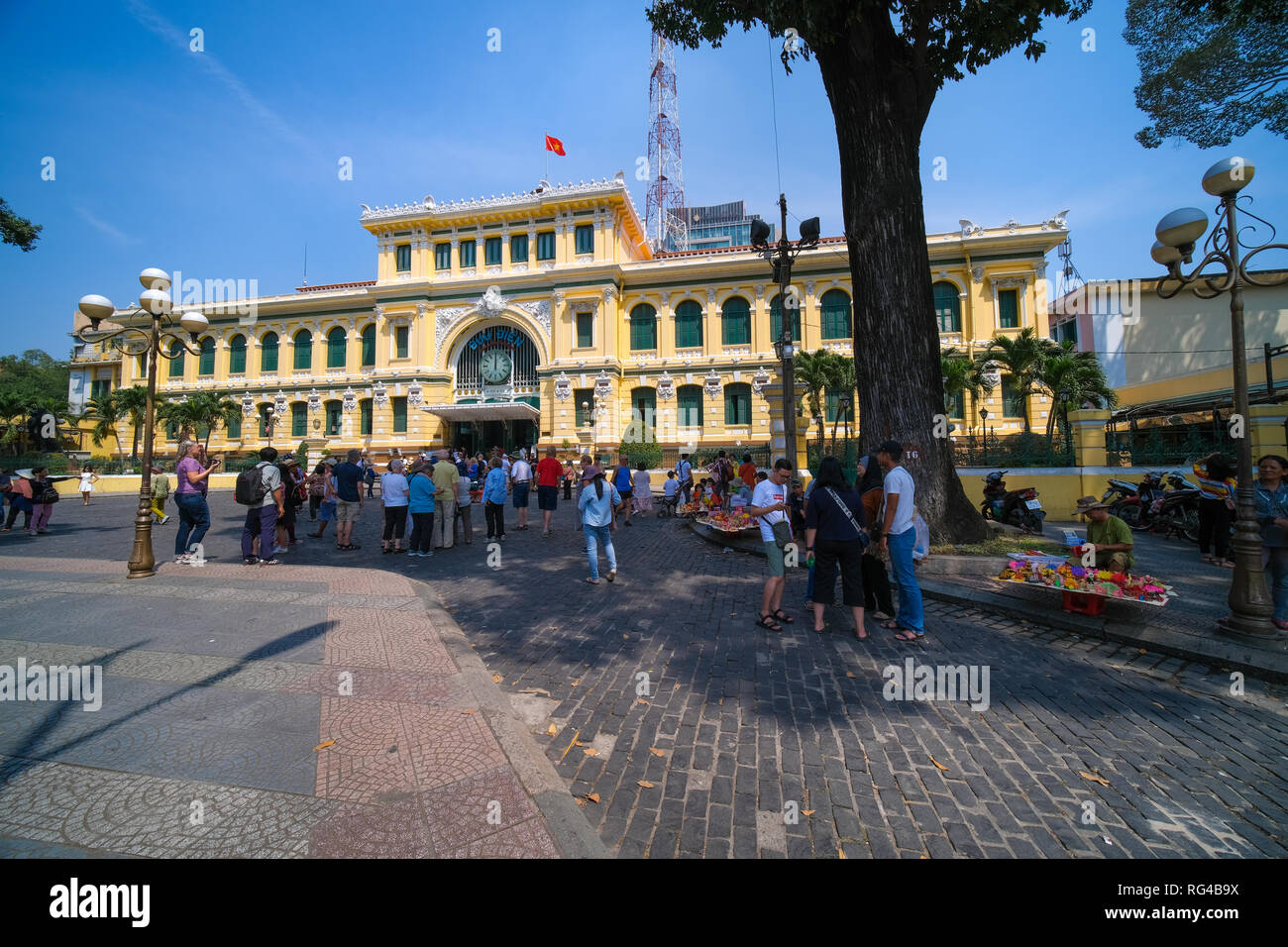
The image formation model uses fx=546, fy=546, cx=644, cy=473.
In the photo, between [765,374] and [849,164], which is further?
[765,374]

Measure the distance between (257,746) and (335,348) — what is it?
38.3 metres

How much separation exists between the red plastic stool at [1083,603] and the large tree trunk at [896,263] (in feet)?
8.00

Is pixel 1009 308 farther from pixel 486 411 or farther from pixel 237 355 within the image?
pixel 237 355

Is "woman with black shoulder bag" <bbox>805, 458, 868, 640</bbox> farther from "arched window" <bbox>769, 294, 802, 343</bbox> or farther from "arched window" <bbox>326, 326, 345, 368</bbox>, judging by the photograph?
"arched window" <bbox>326, 326, 345, 368</bbox>

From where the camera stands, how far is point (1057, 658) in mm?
4730

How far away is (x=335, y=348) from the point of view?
116 feet

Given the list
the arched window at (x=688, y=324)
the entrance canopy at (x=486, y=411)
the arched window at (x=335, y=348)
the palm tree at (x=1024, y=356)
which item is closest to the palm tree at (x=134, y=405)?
the arched window at (x=335, y=348)

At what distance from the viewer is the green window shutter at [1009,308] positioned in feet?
92.0

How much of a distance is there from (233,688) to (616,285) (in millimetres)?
30032

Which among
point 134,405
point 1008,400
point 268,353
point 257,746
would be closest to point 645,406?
point 1008,400

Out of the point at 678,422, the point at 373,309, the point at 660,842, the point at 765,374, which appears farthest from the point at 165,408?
the point at 660,842

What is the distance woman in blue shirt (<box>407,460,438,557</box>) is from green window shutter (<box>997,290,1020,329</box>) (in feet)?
98.6

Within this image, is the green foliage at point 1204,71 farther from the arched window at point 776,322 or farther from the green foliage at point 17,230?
the green foliage at point 17,230

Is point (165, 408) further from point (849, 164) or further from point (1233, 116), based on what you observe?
point (1233, 116)
